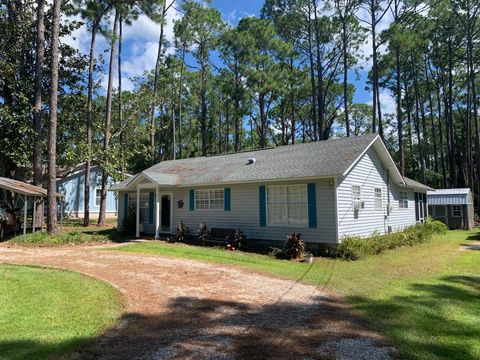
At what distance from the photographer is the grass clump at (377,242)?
1166 centimetres

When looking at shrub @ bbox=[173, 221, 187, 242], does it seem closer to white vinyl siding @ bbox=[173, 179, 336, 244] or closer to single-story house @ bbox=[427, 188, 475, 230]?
white vinyl siding @ bbox=[173, 179, 336, 244]

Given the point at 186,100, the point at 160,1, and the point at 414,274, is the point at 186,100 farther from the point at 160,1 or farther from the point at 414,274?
the point at 414,274

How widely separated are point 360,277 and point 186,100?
1488 inches

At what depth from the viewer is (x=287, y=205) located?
43.3 ft

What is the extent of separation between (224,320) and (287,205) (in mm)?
8071

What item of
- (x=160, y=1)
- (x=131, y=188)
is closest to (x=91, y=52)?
(x=160, y=1)

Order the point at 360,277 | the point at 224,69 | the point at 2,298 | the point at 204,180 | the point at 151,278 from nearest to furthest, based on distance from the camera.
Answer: the point at 2,298 → the point at 151,278 → the point at 360,277 → the point at 204,180 → the point at 224,69

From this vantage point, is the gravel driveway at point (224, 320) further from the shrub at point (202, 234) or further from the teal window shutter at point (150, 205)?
the teal window shutter at point (150, 205)

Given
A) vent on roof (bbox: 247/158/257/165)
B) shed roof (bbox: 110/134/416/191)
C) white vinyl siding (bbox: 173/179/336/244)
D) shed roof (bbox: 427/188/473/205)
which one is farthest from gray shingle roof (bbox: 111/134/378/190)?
shed roof (bbox: 427/188/473/205)

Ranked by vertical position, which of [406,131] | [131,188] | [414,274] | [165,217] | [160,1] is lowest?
[414,274]

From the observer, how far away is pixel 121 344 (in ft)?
14.6

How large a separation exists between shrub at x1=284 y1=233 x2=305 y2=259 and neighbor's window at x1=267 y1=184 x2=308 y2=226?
1183mm

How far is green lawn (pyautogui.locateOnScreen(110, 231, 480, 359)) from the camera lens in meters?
4.73

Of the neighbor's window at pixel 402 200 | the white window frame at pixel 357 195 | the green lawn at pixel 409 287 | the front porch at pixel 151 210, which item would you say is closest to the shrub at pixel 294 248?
the green lawn at pixel 409 287
